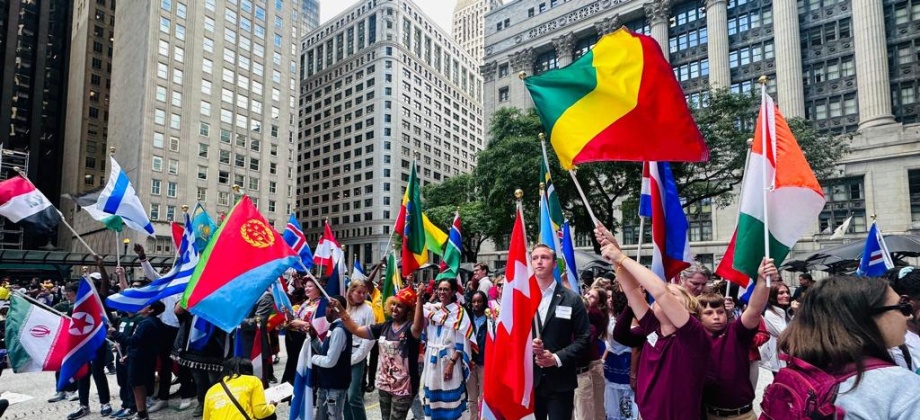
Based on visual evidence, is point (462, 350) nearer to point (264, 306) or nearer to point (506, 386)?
point (506, 386)

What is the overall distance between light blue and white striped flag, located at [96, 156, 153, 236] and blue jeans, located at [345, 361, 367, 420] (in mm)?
5420

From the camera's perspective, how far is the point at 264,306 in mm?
8984

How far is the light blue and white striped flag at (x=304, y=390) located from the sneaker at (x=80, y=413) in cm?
429

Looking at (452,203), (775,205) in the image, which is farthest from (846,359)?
(452,203)

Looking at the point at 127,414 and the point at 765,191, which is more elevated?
the point at 765,191

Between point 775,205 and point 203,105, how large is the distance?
227ft

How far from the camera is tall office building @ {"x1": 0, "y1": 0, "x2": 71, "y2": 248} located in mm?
70438

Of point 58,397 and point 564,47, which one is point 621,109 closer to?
point 58,397

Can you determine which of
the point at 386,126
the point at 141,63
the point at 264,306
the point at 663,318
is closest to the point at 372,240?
the point at 386,126

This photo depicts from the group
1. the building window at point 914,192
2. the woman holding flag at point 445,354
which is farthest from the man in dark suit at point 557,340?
the building window at point 914,192

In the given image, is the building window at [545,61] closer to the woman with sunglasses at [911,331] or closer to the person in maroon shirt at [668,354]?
the woman with sunglasses at [911,331]

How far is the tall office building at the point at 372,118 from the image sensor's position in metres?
93.8

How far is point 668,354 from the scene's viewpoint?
3.62 meters

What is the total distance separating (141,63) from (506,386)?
2699 inches
